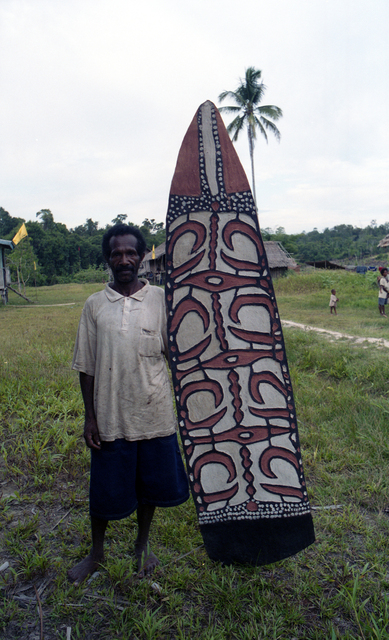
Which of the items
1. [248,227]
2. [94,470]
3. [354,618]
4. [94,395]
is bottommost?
[354,618]

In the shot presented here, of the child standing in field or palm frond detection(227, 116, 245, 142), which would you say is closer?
the child standing in field

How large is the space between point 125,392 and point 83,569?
31.3 inches

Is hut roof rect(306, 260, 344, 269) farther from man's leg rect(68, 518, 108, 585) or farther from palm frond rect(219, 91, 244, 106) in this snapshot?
man's leg rect(68, 518, 108, 585)

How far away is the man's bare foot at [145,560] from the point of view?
171cm

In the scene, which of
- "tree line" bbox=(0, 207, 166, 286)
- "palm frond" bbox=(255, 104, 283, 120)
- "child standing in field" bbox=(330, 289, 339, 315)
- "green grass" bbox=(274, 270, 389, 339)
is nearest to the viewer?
"green grass" bbox=(274, 270, 389, 339)

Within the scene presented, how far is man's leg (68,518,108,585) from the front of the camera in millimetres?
1686

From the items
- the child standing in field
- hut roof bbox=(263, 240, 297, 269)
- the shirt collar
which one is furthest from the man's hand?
hut roof bbox=(263, 240, 297, 269)

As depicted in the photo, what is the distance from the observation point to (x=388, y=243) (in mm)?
13406

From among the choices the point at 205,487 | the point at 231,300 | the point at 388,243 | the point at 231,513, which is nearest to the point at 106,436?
the point at 205,487

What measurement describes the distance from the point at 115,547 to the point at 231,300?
1260 millimetres

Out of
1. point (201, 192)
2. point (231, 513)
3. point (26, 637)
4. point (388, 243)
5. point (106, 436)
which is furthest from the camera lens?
point (388, 243)

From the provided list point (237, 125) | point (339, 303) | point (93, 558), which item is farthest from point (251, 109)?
point (93, 558)

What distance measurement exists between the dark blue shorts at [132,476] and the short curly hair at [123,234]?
763 mm

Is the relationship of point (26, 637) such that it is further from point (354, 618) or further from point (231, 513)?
point (354, 618)
